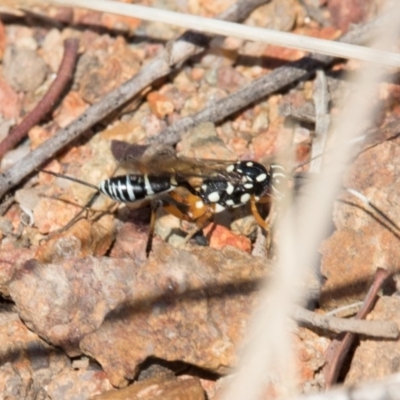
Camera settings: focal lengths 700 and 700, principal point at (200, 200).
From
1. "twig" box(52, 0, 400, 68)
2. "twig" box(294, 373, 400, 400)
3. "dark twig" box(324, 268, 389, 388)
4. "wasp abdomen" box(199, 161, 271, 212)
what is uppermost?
"twig" box(52, 0, 400, 68)

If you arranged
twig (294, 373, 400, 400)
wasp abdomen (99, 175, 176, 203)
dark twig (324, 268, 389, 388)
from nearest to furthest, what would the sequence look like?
1. twig (294, 373, 400, 400)
2. dark twig (324, 268, 389, 388)
3. wasp abdomen (99, 175, 176, 203)

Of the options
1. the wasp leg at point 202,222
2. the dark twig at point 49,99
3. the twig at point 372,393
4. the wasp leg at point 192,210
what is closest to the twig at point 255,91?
the wasp leg at point 192,210

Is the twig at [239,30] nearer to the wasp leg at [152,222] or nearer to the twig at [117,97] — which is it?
the twig at [117,97]

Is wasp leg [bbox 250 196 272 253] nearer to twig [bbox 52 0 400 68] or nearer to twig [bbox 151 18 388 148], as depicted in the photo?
twig [bbox 151 18 388 148]

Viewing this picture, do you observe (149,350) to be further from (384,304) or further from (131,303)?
(384,304)

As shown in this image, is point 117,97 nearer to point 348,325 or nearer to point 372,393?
point 348,325

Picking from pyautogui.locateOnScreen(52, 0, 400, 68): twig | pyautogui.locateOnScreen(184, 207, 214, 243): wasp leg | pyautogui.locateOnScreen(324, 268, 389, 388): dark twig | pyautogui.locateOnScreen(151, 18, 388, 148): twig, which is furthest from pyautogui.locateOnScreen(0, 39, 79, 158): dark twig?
pyautogui.locateOnScreen(324, 268, 389, 388): dark twig

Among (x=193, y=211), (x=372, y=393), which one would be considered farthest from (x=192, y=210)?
(x=372, y=393)
